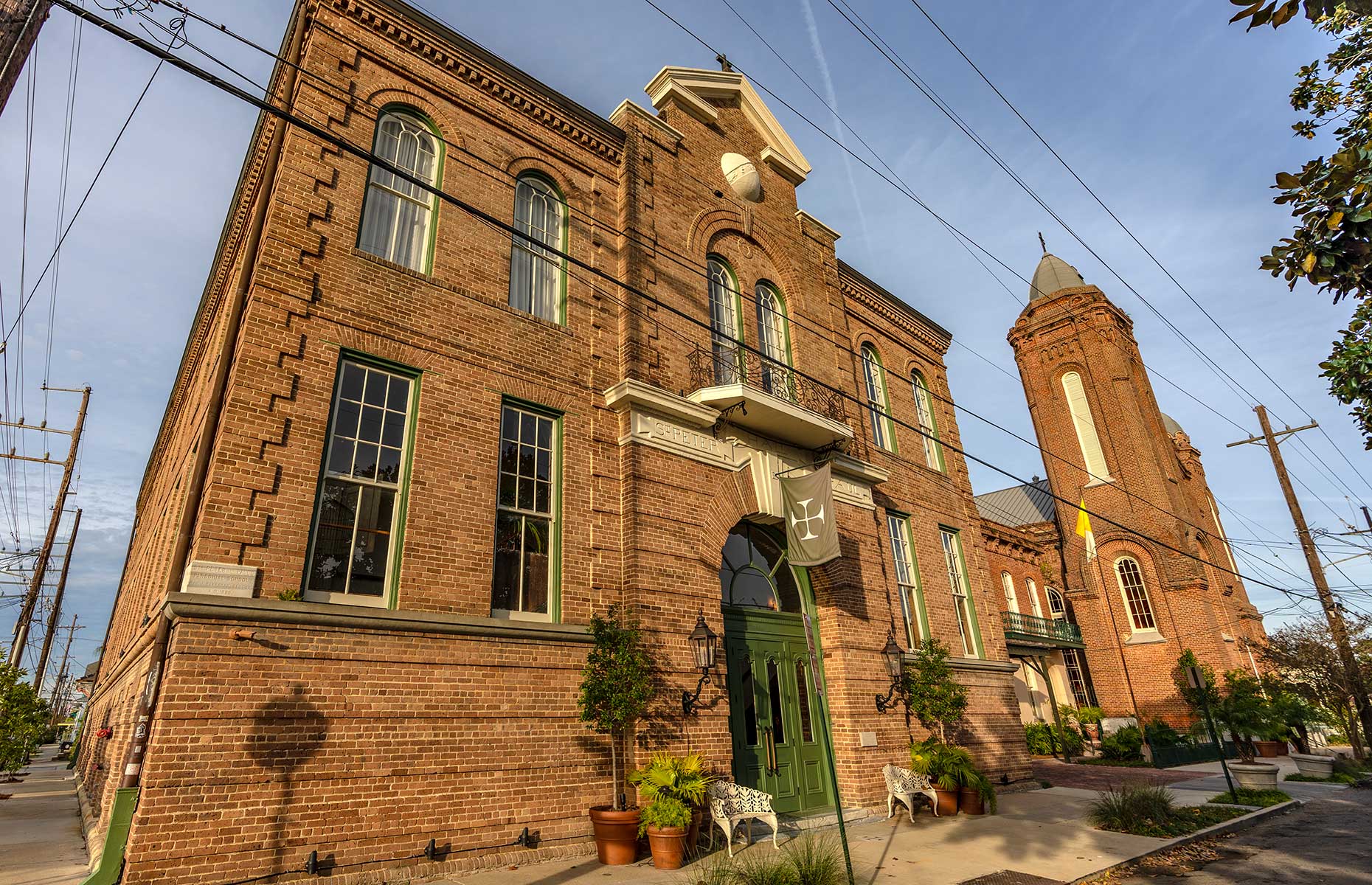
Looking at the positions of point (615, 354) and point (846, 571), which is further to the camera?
point (846, 571)

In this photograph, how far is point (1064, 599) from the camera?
3100 cm

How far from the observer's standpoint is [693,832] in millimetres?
8414

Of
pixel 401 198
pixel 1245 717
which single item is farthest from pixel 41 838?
pixel 1245 717

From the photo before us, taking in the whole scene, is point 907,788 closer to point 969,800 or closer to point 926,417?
point 969,800

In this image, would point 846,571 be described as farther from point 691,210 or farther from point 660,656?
point 691,210

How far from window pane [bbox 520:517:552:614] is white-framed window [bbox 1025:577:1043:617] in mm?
26182

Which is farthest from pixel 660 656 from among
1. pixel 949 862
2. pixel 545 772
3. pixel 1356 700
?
pixel 1356 700

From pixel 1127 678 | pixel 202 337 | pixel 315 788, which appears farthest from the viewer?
pixel 1127 678

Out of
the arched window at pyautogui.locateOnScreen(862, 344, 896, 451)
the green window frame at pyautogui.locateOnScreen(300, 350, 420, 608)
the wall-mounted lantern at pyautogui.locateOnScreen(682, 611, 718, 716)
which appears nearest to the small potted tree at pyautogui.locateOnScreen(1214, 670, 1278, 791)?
the arched window at pyautogui.locateOnScreen(862, 344, 896, 451)

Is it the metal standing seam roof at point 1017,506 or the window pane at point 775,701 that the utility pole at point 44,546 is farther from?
the metal standing seam roof at point 1017,506

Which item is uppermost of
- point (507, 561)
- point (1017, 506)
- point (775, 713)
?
point (1017, 506)

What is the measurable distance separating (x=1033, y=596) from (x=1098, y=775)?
12.7m

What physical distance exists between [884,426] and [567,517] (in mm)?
9709

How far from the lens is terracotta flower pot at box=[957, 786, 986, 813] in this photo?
11.6 metres
